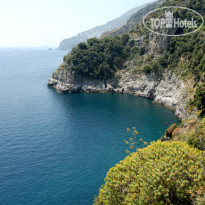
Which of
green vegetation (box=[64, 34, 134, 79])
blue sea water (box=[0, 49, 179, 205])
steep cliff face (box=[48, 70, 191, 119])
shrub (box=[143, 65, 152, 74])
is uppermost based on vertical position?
green vegetation (box=[64, 34, 134, 79])

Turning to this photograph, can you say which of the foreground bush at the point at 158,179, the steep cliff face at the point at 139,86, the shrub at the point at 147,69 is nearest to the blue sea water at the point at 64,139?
the steep cliff face at the point at 139,86

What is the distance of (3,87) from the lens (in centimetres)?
12394

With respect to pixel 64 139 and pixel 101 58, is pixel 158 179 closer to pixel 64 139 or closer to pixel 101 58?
pixel 64 139

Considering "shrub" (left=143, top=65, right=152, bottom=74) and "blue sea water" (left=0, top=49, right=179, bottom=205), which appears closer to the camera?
"blue sea water" (left=0, top=49, right=179, bottom=205)

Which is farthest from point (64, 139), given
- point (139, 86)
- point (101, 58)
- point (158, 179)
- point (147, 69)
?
point (101, 58)

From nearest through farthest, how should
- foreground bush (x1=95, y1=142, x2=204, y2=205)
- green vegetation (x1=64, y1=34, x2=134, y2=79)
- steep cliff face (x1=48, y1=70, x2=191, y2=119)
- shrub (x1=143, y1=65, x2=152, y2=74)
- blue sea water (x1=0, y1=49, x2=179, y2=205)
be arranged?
foreground bush (x1=95, y1=142, x2=204, y2=205)
blue sea water (x1=0, y1=49, x2=179, y2=205)
steep cliff face (x1=48, y1=70, x2=191, y2=119)
shrub (x1=143, y1=65, x2=152, y2=74)
green vegetation (x1=64, y1=34, x2=134, y2=79)

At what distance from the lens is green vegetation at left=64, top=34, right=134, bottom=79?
112m

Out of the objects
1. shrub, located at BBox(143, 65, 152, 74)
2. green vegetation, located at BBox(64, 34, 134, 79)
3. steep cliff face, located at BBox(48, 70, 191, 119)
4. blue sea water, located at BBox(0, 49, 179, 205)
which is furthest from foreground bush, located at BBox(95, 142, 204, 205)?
green vegetation, located at BBox(64, 34, 134, 79)

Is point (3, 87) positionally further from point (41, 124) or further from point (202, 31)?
point (202, 31)

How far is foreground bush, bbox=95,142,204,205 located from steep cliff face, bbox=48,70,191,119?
1709 inches

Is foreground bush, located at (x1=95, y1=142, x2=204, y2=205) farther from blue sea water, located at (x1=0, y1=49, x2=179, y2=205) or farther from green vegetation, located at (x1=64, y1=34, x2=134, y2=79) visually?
green vegetation, located at (x1=64, y1=34, x2=134, y2=79)

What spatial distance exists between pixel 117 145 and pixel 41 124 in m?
31.3

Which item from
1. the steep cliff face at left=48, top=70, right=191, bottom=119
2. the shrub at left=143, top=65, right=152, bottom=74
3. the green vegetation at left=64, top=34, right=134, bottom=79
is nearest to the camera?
the steep cliff face at left=48, top=70, right=191, bottom=119

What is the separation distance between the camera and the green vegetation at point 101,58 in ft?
366
